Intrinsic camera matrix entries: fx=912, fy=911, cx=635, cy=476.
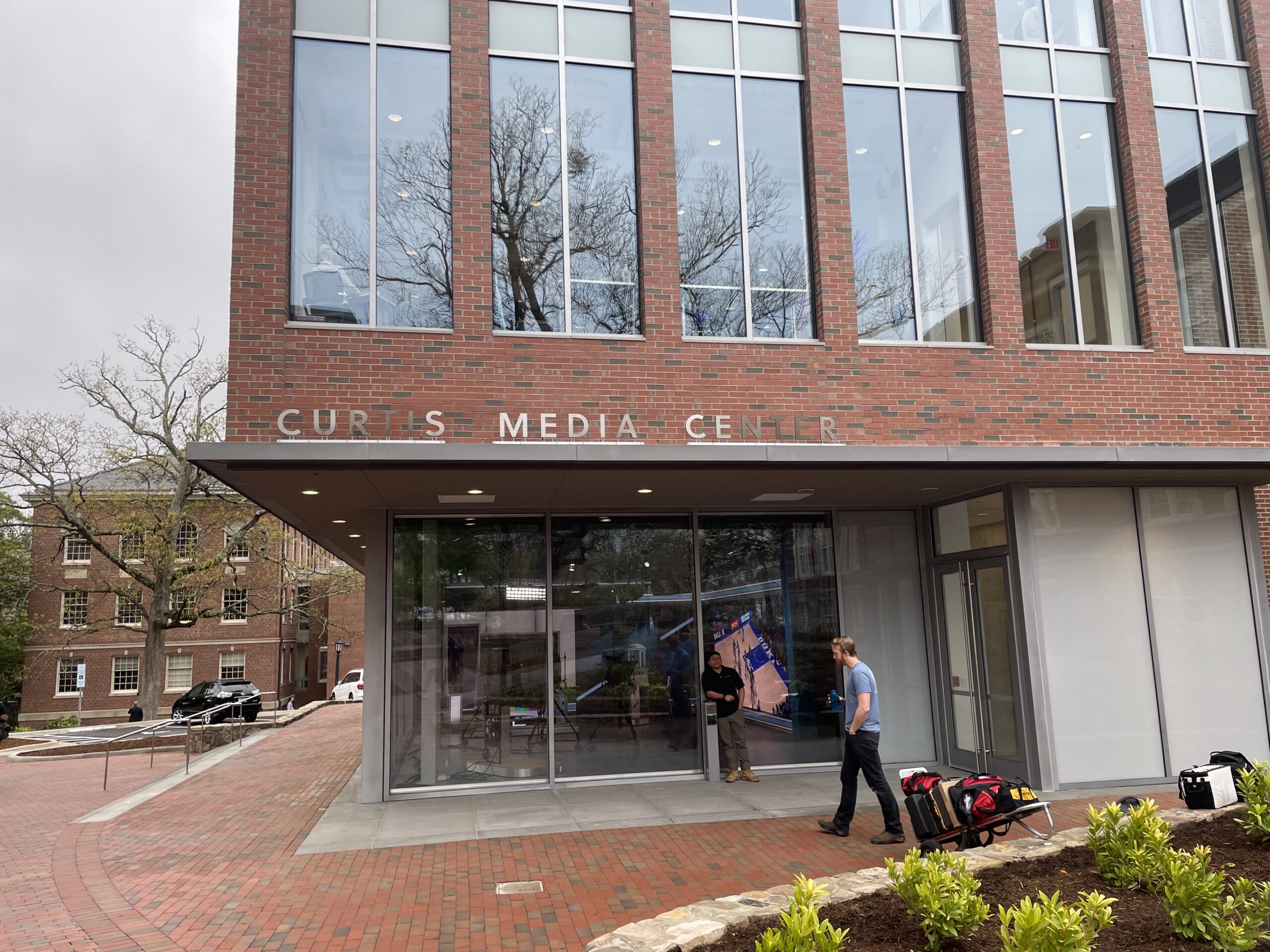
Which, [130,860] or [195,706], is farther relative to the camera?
[195,706]

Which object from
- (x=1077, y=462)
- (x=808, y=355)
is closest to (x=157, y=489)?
(x=808, y=355)

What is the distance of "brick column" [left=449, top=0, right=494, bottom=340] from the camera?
9.29 meters

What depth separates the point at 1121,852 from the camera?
5.41 m

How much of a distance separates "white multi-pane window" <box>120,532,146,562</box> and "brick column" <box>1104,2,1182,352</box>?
2897cm

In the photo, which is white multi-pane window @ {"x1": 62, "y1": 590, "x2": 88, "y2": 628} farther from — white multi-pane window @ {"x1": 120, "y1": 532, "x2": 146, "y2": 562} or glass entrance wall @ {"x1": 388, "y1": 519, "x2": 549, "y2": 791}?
glass entrance wall @ {"x1": 388, "y1": 519, "x2": 549, "y2": 791}

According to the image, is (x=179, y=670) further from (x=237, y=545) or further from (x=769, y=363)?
(x=769, y=363)

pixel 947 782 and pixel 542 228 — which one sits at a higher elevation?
pixel 542 228

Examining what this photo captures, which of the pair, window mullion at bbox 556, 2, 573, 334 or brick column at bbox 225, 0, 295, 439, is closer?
brick column at bbox 225, 0, 295, 439

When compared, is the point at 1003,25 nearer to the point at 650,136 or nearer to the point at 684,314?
the point at 650,136

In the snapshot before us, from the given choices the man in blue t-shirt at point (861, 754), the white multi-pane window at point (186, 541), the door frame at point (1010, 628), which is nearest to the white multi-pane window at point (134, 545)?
the white multi-pane window at point (186, 541)

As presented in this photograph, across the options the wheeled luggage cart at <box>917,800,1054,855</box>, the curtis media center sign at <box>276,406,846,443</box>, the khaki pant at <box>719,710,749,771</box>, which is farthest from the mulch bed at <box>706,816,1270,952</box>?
the khaki pant at <box>719,710,749,771</box>

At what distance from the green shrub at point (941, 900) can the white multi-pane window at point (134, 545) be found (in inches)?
1184

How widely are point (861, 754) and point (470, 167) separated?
273 inches

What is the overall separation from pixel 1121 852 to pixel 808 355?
5.77 metres
